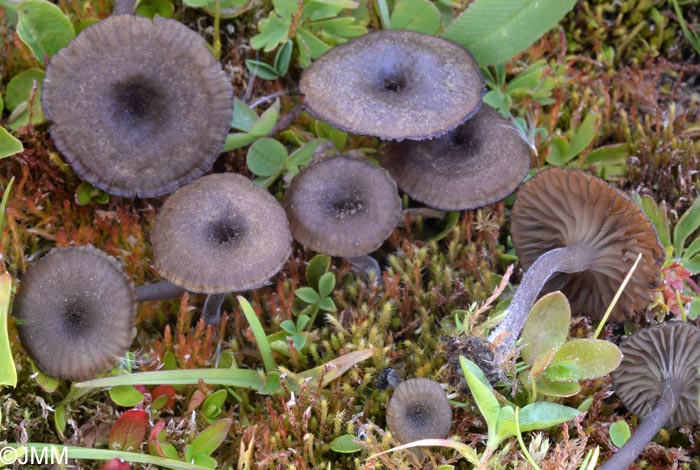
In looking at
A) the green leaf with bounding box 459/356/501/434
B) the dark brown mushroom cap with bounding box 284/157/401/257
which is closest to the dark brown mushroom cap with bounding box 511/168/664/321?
the dark brown mushroom cap with bounding box 284/157/401/257

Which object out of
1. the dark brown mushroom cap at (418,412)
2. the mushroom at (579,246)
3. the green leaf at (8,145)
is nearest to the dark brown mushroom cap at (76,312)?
the green leaf at (8,145)

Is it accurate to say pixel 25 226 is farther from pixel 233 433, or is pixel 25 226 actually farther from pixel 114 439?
pixel 233 433

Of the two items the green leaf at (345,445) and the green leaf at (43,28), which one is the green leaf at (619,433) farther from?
the green leaf at (43,28)

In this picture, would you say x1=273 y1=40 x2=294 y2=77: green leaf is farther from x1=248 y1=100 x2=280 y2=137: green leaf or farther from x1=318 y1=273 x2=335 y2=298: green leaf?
x1=318 y1=273 x2=335 y2=298: green leaf

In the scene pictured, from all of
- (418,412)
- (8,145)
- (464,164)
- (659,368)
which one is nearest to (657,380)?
(659,368)

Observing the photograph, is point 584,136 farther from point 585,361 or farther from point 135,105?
point 135,105

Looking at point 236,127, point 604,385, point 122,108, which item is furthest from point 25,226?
point 604,385
